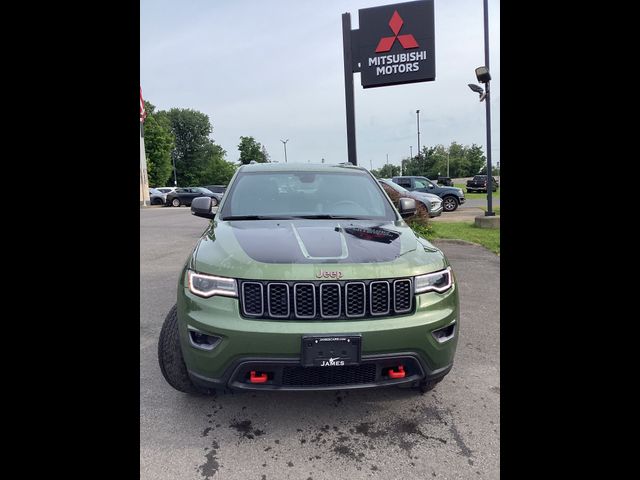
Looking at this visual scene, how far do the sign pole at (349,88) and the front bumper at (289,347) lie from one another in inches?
264

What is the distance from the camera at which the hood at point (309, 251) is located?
2.03 m

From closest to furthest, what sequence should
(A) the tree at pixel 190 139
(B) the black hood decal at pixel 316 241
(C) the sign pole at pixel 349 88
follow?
(B) the black hood decal at pixel 316 241
(C) the sign pole at pixel 349 88
(A) the tree at pixel 190 139

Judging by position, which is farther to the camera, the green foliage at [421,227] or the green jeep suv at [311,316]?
the green foliage at [421,227]

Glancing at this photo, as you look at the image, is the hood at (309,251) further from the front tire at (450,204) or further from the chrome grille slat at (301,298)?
the front tire at (450,204)

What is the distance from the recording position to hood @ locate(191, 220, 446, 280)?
203 cm

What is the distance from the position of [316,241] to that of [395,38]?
7694 millimetres

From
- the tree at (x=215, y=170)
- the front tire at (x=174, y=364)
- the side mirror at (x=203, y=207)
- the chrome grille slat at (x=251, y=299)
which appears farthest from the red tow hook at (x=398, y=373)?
the tree at (x=215, y=170)

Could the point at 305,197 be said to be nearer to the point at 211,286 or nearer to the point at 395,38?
the point at 211,286

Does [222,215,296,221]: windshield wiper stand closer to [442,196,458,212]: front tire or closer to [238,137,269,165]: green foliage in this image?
[442,196,458,212]: front tire

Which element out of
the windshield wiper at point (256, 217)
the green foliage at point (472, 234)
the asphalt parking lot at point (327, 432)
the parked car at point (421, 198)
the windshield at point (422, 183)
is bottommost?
the asphalt parking lot at point (327, 432)

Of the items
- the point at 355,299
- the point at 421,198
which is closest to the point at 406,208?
the point at 355,299

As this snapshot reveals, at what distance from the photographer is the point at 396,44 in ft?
27.3
